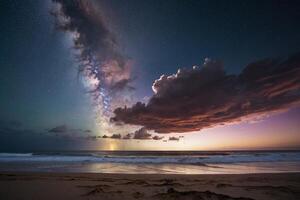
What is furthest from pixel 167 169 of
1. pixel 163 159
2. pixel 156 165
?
pixel 163 159

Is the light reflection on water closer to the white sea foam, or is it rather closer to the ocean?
the ocean

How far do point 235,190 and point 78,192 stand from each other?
5721 mm

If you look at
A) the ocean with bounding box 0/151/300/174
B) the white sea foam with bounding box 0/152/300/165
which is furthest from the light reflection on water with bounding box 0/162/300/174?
the white sea foam with bounding box 0/152/300/165

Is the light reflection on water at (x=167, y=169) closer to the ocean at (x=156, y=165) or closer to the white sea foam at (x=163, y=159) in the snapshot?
the ocean at (x=156, y=165)

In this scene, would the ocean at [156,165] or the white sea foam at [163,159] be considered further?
the white sea foam at [163,159]

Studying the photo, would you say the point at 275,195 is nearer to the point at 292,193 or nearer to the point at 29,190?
the point at 292,193

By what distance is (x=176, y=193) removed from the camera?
22.3 feet

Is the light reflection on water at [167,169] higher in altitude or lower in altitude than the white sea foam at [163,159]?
lower

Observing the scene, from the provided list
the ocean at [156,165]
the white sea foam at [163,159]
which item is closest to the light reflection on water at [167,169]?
the ocean at [156,165]

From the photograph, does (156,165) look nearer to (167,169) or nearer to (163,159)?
(167,169)

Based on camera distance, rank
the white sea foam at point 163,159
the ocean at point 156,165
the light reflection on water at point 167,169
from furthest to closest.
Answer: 1. the white sea foam at point 163,159
2. the ocean at point 156,165
3. the light reflection on water at point 167,169

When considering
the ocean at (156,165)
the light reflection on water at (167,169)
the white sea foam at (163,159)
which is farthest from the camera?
the white sea foam at (163,159)

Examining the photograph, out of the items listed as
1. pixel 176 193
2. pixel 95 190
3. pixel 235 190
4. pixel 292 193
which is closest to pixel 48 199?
pixel 95 190

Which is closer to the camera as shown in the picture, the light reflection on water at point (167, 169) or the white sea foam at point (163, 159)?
the light reflection on water at point (167, 169)
